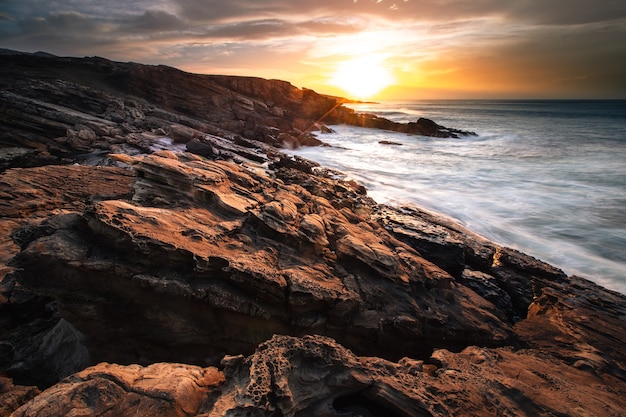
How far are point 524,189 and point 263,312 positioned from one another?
19838mm

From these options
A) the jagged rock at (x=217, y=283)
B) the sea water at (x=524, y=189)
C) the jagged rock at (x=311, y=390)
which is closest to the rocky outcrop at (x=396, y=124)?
the sea water at (x=524, y=189)

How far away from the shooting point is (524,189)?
18.4 metres

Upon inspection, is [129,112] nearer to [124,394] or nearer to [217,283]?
[217,283]

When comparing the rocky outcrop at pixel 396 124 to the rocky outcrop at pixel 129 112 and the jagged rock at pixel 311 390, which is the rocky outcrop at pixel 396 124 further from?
the jagged rock at pixel 311 390

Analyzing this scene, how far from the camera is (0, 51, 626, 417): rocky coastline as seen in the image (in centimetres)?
350

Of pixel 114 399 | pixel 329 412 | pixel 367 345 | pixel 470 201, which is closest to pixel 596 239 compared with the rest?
pixel 470 201

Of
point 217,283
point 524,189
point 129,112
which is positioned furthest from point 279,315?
point 129,112

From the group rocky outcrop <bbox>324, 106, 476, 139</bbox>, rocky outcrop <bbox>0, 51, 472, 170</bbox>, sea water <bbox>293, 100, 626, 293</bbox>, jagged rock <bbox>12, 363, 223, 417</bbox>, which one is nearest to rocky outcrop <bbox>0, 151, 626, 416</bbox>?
jagged rock <bbox>12, 363, 223, 417</bbox>

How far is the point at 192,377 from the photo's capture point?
11.7 feet

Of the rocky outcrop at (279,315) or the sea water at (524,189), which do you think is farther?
the sea water at (524,189)

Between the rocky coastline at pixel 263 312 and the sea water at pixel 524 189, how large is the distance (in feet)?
12.8

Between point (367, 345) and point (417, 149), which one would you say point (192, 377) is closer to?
point (367, 345)

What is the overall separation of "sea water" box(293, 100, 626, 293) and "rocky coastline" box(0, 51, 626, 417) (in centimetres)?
392

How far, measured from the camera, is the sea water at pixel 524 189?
1171cm
